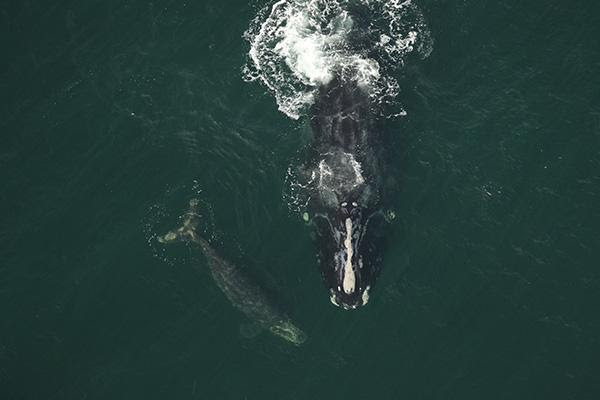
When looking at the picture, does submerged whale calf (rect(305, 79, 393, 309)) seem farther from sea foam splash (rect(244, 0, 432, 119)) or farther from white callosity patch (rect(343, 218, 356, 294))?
sea foam splash (rect(244, 0, 432, 119))

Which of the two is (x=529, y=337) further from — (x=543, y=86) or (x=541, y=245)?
(x=543, y=86)

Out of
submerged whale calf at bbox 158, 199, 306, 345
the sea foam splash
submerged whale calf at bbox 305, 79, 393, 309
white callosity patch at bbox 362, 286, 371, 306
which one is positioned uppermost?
the sea foam splash

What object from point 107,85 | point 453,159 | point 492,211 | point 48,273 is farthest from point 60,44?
point 492,211

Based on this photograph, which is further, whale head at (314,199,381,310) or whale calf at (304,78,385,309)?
whale calf at (304,78,385,309)

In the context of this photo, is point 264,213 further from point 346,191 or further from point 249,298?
point 249,298

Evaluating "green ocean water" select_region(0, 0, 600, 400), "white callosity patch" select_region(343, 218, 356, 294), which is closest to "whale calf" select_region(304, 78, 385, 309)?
"white callosity patch" select_region(343, 218, 356, 294)

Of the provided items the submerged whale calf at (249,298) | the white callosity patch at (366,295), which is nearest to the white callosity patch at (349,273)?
the white callosity patch at (366,295)

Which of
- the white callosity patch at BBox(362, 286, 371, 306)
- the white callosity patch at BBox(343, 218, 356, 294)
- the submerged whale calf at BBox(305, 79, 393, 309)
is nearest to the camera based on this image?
the white callosity patch at BBox(343, 218, 356, 294)
